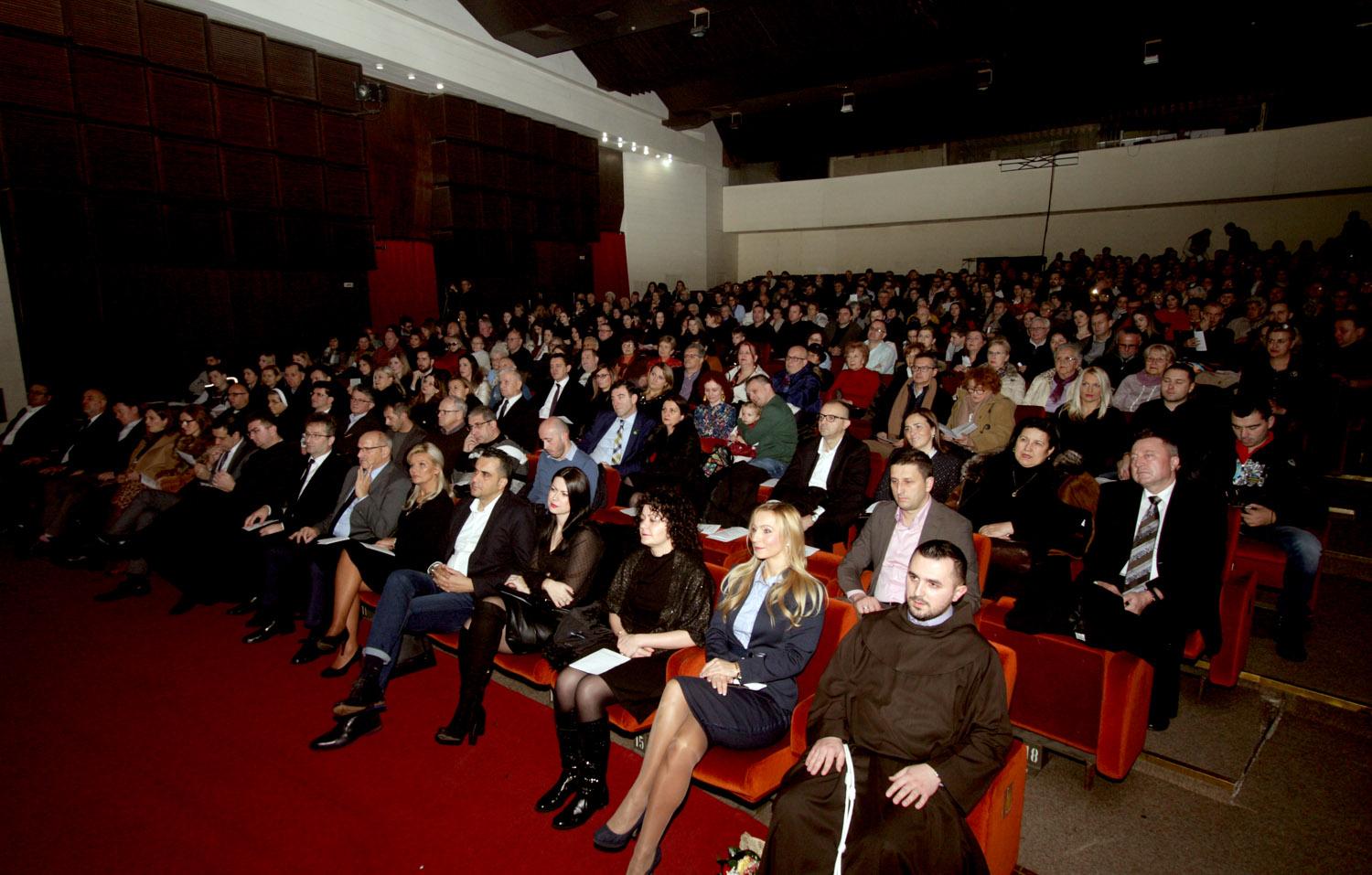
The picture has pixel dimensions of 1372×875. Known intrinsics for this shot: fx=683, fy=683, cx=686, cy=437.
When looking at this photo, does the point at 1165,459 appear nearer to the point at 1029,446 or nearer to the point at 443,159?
the point at 1029,446

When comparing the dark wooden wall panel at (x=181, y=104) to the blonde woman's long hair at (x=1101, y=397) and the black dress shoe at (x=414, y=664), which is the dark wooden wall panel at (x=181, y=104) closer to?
the black dress shoe at (x=414, y=664)

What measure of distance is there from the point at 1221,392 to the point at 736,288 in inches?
404

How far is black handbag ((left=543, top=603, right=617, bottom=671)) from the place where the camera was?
9.19 ft

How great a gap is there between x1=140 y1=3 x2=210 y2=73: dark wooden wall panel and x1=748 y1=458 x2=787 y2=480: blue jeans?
821 cm

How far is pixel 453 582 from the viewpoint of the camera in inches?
126

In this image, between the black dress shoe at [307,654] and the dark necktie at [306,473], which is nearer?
the black dress shoe at [307,654]

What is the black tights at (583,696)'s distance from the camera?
255 centimetres

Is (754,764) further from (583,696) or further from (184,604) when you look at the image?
(184,604)

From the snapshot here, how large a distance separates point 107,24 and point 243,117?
1.44m

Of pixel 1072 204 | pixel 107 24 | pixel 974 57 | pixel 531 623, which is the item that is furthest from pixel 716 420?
pixel 1072 204

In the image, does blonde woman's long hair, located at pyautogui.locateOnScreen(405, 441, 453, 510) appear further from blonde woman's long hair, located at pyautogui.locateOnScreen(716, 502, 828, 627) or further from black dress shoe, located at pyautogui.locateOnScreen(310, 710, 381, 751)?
blonde woman's long hair, located at pyautogui.locateOnScreen(716, 502, 828, 627)

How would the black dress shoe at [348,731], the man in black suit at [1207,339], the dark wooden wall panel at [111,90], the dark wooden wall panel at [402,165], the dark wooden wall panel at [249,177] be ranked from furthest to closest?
the dark wooden wall panel at [402,165] → the dark wooden wall panel at [249,177] → the dark wooden wall panel at [111,90] → the man in black suit at [1207,339] → the black dress shoe at [348,731]

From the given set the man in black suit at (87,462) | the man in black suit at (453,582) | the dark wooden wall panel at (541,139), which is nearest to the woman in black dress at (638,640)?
the man in black suit at (453,582)

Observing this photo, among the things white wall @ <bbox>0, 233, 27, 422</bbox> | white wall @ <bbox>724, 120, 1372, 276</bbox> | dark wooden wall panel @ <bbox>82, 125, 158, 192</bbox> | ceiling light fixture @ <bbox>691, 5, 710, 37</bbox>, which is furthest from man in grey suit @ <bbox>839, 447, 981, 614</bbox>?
white wall @ <bbox>724, 120, 1372, 276</bbox>
